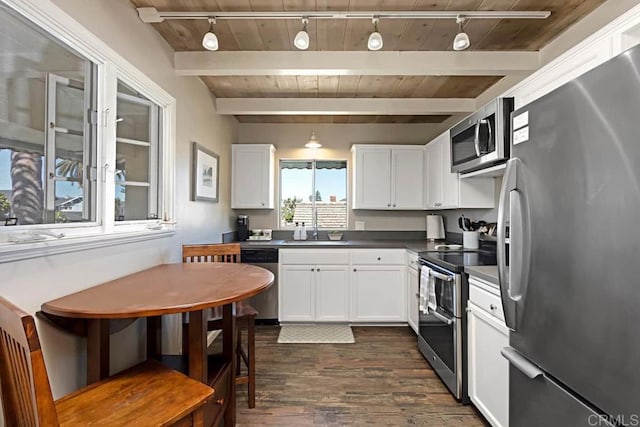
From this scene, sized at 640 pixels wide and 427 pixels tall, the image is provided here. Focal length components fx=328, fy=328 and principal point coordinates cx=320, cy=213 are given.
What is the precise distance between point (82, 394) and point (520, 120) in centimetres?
194

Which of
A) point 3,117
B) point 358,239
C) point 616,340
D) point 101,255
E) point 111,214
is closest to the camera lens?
point 616,340

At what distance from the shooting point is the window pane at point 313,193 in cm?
443

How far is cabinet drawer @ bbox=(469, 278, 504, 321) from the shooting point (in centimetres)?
173

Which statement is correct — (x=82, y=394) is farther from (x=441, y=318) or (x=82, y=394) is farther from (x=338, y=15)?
(x=338, y=15)

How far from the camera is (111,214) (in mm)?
1759

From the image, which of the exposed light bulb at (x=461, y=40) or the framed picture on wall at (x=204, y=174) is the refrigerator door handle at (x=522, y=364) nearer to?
the exposed light bulb at (x=461, y=40)

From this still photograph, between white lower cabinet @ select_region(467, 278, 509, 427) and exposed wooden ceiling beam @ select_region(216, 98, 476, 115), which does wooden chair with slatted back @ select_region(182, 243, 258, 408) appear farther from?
exposed wooden ceiling beam @ select_region(216, 98, 476, 115)

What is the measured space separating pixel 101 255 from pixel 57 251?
Answer: 0.96 ft

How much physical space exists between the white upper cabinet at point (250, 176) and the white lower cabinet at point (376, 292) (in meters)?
1.46

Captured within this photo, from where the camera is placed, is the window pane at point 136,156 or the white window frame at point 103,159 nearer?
the white window frame at point 103,159

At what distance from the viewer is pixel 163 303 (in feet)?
4.19

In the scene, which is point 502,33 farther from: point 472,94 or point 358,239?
point 358,239

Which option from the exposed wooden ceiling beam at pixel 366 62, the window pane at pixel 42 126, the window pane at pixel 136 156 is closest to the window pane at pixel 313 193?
the exposed wooden ceiling beam at pixel 366 62

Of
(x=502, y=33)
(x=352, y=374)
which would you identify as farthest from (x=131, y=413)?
(x=502, y=33)
